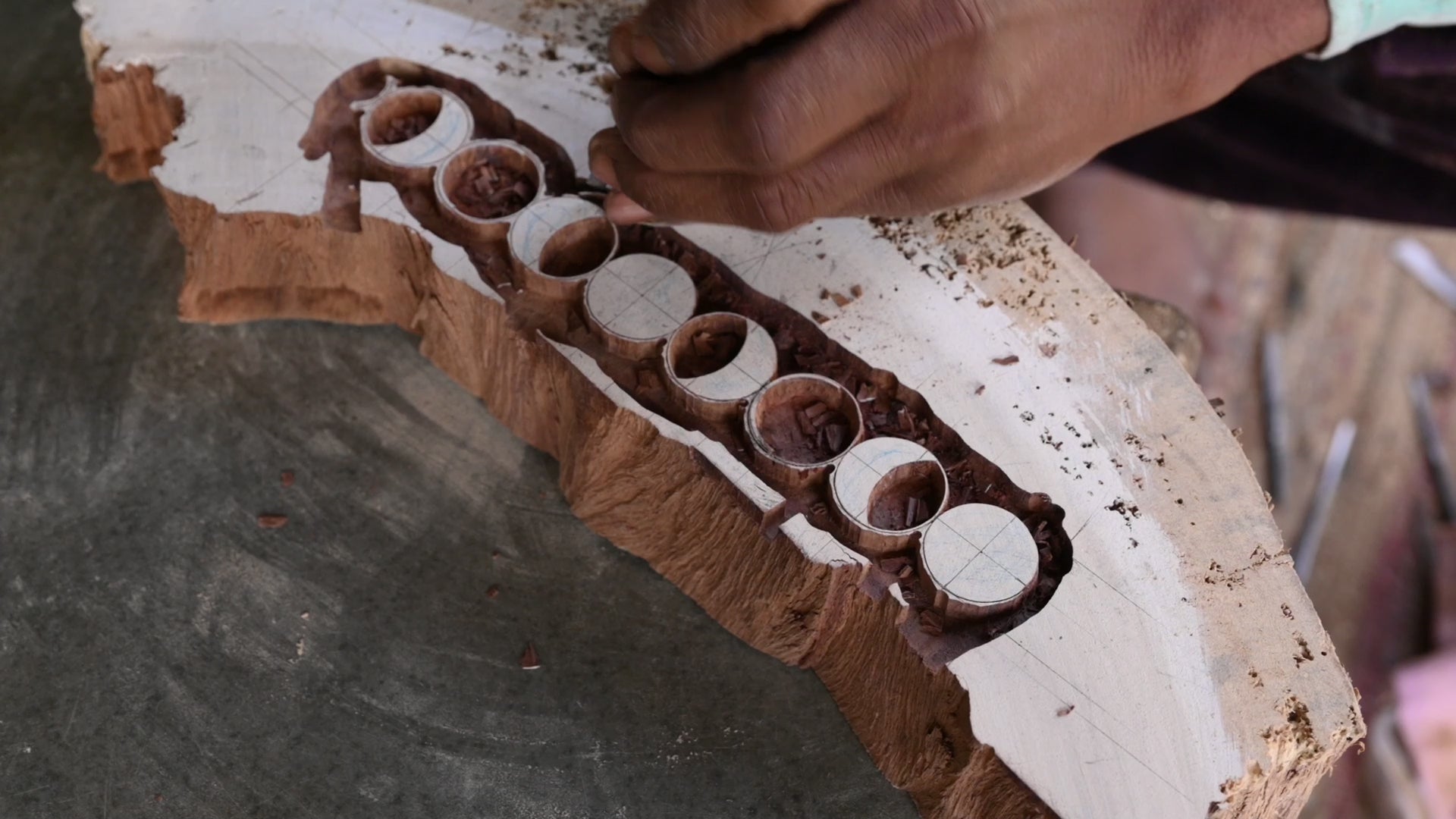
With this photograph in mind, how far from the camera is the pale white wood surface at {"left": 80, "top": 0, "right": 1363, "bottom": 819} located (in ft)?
4.70

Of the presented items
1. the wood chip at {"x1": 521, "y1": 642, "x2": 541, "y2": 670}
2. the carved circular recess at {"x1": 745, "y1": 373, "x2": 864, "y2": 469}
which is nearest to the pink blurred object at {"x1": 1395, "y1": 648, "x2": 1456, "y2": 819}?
the carved circular recess at {"x1": 745, "y1": 373, "x2": 864, "y2": 469}

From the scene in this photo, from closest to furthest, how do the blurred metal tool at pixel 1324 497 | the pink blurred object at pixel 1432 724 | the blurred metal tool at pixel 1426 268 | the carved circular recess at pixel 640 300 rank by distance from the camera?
the carved circular recess at pixel 640 300 → the pink blurred object at pixel 1432 724 → the blurred metal tool at pixel 1324 497 → the blurred metal tool at pixel 1426 268

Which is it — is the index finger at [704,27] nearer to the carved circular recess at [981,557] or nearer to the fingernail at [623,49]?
the fingernail at [623,49]

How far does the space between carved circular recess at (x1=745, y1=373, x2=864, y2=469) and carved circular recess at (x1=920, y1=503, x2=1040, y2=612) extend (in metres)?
0.18

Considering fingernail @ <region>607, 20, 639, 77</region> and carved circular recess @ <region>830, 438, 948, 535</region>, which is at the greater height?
fingernail @ <region>607, 20, 639, 77</region>

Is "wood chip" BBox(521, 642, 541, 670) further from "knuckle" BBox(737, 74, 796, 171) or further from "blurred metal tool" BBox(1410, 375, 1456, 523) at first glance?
"blurred metal tool" BBox(1410, 375, 1456, 523)

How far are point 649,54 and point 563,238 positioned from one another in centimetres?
45

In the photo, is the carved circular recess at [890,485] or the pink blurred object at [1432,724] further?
the pink blurred object at [1432,724]

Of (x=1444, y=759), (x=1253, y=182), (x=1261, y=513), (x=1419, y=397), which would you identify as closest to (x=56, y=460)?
(x=1261, y=513)

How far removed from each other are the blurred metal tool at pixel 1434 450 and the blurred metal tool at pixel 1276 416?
0.38m

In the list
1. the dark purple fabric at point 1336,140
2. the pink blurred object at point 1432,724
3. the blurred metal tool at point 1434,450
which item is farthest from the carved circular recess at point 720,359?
the blurred metal tool at point 1434,450

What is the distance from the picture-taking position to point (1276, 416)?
3.65 m

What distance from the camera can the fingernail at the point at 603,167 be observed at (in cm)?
161

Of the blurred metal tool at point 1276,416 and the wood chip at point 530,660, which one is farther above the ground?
the wood chip at point 530,660
